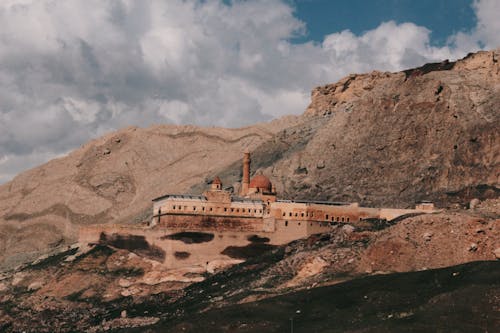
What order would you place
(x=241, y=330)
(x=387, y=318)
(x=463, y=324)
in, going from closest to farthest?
1. (x=463, y=324)
2. (x=387, y=318)
3. (x=241, y=330)

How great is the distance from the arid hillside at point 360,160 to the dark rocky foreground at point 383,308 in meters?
59.6

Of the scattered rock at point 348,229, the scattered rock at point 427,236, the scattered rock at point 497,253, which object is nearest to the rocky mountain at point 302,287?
the scattered rock at point 497,253

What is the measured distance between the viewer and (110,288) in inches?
4099

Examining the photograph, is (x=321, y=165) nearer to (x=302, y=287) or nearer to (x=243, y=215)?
(x=243, y=215)

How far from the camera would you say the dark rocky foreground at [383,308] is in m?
58.1

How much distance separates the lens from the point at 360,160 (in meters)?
147

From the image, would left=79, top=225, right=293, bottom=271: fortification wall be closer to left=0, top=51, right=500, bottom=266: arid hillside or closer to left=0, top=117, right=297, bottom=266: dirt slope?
left=0, top=51, right=500, bottom=266: arid hillside

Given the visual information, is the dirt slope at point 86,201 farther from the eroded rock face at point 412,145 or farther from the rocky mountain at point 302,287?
the rocky mountain at point 302,287

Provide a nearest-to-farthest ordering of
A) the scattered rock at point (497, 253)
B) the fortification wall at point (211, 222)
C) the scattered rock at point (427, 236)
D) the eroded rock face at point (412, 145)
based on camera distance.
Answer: the scattered rock at point (497, 253) → the scattered rock at point (427, 236) → the fortification wall at point (211, 222) → the eroded rock face at point (412, 145)

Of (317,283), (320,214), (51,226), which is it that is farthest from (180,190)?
(317,283)

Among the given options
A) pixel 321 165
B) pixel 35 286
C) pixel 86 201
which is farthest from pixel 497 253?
pixel 86 201

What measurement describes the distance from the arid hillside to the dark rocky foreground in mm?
59573

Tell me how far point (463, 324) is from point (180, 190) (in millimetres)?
124510

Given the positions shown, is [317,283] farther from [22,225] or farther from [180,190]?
[22,225]
